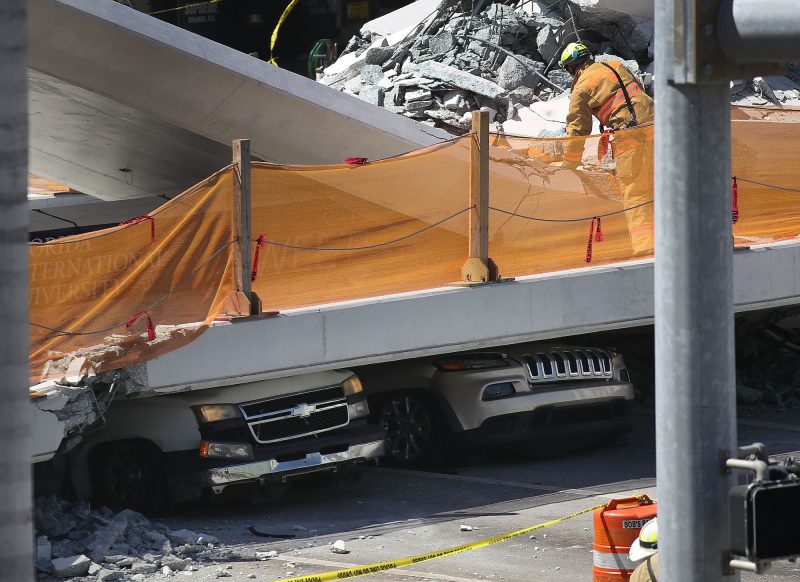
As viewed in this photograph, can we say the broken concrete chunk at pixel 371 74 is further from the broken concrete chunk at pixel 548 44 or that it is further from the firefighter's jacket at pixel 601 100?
the firefighter's jacket at pixel 601 100

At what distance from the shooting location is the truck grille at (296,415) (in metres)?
9.83

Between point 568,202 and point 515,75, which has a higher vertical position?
point 515,75

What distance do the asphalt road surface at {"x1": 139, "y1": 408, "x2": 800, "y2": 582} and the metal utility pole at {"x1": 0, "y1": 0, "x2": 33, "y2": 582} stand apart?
5.06 meters

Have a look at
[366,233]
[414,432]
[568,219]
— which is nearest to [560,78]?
[568,219]

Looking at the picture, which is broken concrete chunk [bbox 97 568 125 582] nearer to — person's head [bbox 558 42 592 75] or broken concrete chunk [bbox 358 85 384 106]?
person's head [bbox 558 42 592 75]

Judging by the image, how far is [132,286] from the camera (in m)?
9.36

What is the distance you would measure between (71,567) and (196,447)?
4.74 ft

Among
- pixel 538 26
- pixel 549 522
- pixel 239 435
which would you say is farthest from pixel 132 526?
pixel 538 26

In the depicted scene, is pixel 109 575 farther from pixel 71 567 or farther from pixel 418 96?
pixel 418 96

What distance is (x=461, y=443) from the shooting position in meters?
11.1

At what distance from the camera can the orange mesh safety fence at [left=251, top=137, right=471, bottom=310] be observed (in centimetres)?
988

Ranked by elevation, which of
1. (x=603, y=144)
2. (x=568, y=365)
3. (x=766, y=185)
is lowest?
(x=568, y=365)

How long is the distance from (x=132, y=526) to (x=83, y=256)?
176 centimetres

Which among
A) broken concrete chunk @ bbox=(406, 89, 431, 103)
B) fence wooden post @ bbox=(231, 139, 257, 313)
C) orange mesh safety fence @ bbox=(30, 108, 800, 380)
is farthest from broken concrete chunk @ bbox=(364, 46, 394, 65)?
fence wooden post @ bbox=(231, 139, 257, 313)
